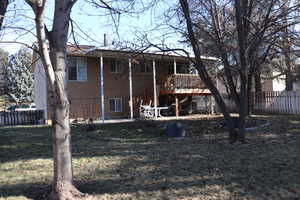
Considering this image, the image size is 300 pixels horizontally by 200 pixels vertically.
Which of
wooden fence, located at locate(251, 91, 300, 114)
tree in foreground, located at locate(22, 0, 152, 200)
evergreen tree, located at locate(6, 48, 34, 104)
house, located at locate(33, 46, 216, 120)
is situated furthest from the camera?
evergreen tree, located at locate(6, 48, 34, 104)

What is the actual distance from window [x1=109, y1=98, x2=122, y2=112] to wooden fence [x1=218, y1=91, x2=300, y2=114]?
26.9ft

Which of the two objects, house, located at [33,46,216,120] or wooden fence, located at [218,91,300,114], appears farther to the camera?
wooden fence, located at [218,91,300,114]

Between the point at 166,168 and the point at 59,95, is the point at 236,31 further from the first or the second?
the point at 59,95

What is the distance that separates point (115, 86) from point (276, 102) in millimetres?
11976

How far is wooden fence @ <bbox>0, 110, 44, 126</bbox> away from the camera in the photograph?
21.5m

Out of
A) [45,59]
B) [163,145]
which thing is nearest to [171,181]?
[45,59]

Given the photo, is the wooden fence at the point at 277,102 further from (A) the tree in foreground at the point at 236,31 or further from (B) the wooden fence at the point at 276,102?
(A) the tree in foreground at the point at 236,31

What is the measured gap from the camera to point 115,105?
22516 mm

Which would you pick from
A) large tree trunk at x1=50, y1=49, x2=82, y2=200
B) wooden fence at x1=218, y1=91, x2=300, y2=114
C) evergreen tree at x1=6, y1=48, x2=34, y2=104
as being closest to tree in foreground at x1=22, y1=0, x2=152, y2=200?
large tree trunk at x1=50, y1=49, x2=82, y2=200

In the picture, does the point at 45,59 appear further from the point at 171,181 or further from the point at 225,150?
the point at 225,150

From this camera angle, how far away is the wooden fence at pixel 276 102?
2327 centimetres

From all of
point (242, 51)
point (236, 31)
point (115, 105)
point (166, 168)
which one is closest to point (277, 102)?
point (115, 105)

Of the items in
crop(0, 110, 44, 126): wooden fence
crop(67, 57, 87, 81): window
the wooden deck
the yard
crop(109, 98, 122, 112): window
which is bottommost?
the yard

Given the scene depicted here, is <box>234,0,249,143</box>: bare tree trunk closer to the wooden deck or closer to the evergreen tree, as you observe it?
the wooden deck
